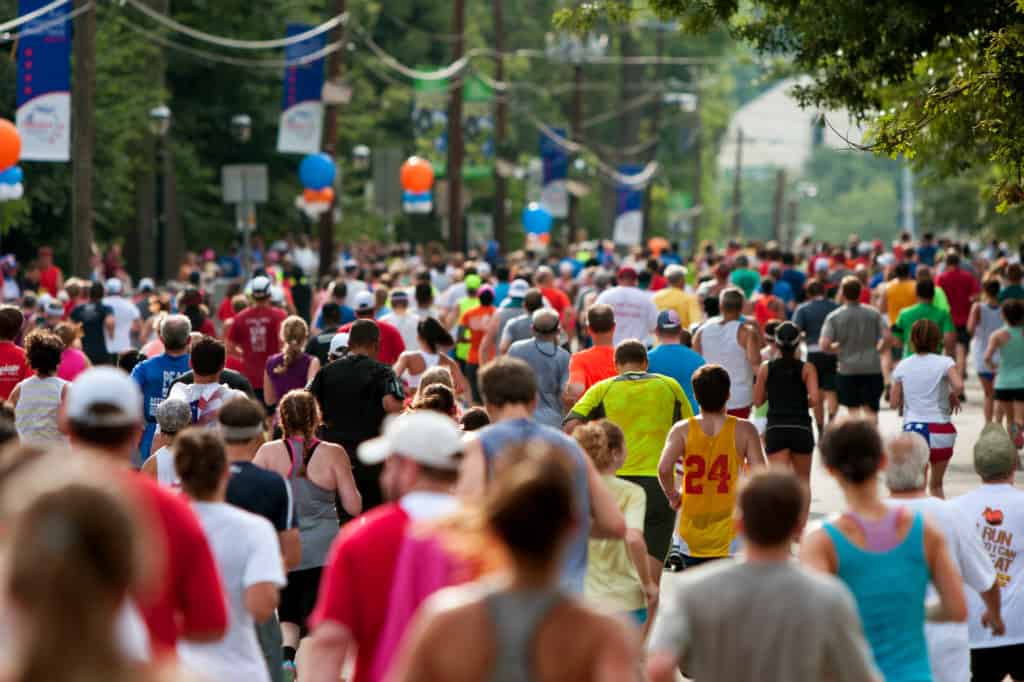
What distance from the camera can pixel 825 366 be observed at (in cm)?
2039

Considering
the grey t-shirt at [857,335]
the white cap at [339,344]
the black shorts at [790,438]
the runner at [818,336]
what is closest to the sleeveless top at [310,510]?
the white cap at [339,344]

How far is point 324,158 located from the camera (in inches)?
1380

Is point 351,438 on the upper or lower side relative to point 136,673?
lower

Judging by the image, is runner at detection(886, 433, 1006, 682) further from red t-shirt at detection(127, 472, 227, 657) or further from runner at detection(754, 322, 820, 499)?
runner at detection(754, 322, 820, 499)

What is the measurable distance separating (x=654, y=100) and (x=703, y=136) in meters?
17.1

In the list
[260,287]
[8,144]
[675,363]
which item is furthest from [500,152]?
[675,363]

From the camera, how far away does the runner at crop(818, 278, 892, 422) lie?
61.1 ft

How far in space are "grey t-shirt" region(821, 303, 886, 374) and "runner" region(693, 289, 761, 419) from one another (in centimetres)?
269

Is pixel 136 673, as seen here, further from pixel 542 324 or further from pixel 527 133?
pixel 527 133

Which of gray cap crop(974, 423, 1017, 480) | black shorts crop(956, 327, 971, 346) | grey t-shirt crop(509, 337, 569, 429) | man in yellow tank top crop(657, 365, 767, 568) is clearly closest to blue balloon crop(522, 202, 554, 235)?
black shorts crop(956, 327, 971, 346)

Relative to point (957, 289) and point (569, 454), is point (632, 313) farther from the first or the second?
point (569, 454)

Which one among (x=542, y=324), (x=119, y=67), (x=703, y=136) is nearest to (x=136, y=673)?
(x=542, y=324)

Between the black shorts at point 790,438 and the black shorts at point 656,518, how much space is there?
136 inches

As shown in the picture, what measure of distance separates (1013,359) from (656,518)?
8.69 metres
